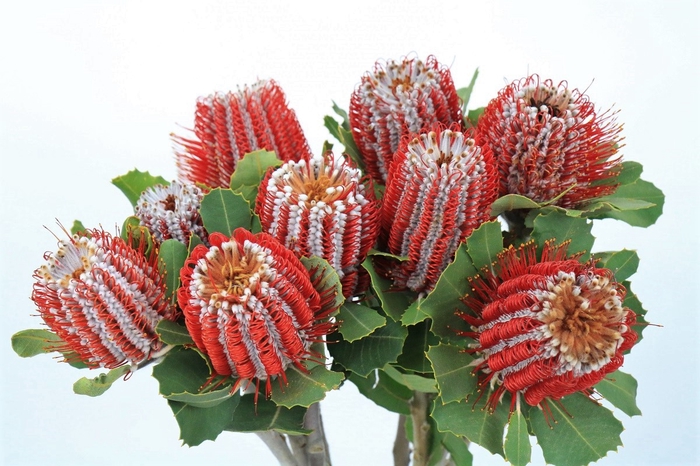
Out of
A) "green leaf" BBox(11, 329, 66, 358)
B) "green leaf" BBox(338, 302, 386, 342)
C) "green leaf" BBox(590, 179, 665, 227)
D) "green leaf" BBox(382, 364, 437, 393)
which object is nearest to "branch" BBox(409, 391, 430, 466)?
"green leaf" BBox(382, 364, 437, 393)

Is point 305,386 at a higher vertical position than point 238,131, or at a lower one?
lower

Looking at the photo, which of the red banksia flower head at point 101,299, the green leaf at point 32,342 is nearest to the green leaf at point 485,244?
the red banksia flower head at point 101,299

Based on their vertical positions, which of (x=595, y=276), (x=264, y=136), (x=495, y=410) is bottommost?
(x=495, y=410)

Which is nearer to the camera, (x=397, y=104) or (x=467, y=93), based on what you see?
(x=397, y=104)

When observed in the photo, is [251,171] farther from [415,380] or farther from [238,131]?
[415,380]

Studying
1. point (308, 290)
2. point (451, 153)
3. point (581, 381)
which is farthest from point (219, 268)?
point (581, 381)

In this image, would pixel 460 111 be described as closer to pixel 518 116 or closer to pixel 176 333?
pixel 518 116

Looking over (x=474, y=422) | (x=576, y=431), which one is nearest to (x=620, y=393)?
(x=576, y=431)
